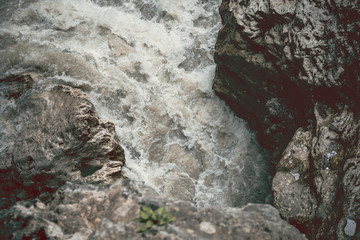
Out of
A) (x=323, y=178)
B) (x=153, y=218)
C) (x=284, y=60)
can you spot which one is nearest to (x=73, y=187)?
(x=153, y=218)

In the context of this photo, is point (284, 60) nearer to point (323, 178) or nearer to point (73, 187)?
point (323, 178)

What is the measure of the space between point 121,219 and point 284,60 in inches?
142

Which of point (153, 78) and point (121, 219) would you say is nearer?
point (121, 219)

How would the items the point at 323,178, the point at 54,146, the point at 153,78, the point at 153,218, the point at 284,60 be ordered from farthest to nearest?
the point at 153,78
the point at 54,146
the point at 284,60
the point at 323,178
the point at 153,218

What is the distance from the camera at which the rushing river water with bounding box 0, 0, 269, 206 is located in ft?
18.7

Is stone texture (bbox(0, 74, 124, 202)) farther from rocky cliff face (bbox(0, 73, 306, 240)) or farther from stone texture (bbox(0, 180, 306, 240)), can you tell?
stone texture (bbox(0, 180, 306, 240))

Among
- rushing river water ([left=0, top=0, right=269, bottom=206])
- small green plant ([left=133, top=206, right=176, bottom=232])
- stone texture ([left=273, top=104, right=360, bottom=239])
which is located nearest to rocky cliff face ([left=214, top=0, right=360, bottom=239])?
stone texture ([left=273, top=104, right=360, bottom=239])

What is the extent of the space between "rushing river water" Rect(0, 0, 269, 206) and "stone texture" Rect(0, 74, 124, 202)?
587 millimetres

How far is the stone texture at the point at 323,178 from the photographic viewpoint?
11.7 feet

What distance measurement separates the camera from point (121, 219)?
285 centimetres

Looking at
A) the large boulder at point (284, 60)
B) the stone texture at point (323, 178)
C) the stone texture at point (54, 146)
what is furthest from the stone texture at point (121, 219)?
the large boulder at point (284, 60)

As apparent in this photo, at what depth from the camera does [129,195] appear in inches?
121

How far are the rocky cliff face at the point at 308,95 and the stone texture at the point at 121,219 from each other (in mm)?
1246

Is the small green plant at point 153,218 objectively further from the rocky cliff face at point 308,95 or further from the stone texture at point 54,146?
the stone texture at point 54,146
